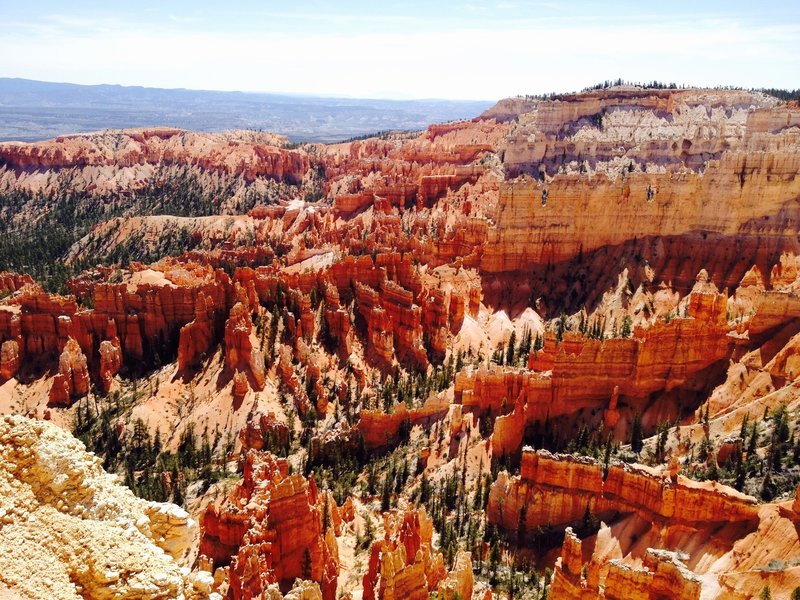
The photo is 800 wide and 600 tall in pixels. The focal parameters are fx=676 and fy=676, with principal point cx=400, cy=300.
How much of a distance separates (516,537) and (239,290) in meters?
31.8

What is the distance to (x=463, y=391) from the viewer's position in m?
45.6

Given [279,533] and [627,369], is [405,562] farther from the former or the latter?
[627,369]

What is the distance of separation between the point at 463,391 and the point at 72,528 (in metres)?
35.4

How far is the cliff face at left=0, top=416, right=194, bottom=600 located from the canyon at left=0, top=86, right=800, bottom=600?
5cm

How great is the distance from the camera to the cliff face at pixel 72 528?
11008mm

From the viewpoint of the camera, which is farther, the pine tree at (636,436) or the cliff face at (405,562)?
the pine tree at (636,436)

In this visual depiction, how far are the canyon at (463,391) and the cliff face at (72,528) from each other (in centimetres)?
5

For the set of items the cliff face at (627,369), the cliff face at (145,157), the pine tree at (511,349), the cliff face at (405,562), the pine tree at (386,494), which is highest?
the cliff face at (145,157)

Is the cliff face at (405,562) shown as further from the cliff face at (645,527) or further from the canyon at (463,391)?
the cliff face at (645,527)

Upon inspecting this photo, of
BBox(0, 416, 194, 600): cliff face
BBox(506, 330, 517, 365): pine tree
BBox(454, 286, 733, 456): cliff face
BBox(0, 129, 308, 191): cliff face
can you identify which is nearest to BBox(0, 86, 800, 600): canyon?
BBox(0, 416, 194, 600): cliff face

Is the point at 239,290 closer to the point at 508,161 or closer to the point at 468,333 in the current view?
the point at 468,333

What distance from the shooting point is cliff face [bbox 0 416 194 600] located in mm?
11008

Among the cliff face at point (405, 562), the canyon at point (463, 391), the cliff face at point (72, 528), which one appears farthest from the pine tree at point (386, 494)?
the cliff face at point (72, 528)

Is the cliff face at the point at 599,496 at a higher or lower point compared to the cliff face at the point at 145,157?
lower
